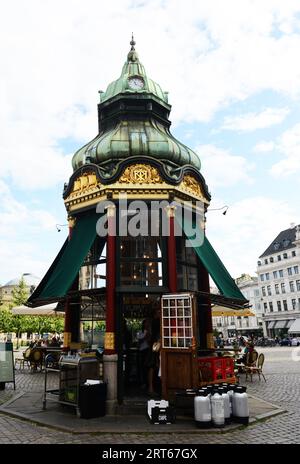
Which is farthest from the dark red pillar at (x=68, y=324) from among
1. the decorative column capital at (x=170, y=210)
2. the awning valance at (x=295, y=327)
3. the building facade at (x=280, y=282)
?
the building facade at (x=280, y=282)

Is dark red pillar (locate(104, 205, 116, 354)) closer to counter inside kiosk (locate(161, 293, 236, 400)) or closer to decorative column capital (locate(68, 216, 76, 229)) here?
counter inside kiosk (locate(161, 293, 236, 400))

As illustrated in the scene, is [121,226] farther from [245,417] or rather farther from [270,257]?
[270,257]

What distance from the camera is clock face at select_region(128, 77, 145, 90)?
14.9 meters

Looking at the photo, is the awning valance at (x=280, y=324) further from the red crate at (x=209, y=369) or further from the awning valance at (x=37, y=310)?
the red crate at (x=209, y=369)

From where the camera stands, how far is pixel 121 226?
12.8 metres

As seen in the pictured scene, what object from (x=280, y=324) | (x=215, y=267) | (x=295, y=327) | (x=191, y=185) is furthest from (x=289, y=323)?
(x=191, y=185)

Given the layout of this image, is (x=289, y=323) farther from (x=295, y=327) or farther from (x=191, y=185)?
(x=191, y=185)

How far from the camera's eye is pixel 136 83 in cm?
1495

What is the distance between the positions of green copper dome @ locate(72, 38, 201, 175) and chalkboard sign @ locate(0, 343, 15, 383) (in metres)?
7.24

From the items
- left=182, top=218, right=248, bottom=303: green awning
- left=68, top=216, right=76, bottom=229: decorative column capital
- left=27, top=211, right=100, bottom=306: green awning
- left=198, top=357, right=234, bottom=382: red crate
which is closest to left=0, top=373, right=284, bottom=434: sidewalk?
left=198, top=357, right=234, bottom=382: red crate

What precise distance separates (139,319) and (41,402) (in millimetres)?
6116

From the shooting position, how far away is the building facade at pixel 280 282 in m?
69.7

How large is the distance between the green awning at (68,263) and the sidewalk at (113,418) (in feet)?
10.0
